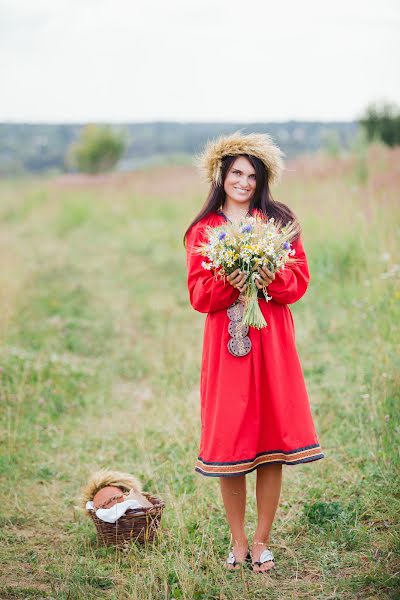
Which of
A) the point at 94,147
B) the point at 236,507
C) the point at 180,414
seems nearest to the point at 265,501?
the point at 236,507

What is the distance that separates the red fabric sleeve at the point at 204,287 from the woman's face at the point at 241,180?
0.81 ft

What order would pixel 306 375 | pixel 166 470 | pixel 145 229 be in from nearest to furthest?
pixel 166 470 < pixel 306 375 < pixel 145 229

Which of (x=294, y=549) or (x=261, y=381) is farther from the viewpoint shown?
(x=294, y=549)

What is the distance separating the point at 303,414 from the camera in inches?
131

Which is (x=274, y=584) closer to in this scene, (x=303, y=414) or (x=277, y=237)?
(x=303, y=414)

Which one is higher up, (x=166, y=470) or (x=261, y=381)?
(x=261, y=381)

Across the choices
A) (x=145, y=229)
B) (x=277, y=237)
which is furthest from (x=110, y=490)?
(x=145, y=229)

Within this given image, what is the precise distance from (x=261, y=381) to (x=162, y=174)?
48.9 ft

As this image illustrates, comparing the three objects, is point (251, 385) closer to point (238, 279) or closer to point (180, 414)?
point (238, 279)

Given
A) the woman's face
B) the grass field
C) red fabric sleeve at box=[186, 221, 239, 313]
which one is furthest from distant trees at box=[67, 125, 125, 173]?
red fabric sleeve at box=[186, 221, 239, 313]

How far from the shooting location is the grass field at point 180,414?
346 cm

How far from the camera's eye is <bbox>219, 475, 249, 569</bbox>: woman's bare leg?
3.45 meters

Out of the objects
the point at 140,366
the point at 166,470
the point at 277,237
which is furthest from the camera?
the point at 140,366

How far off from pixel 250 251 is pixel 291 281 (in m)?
0.35
